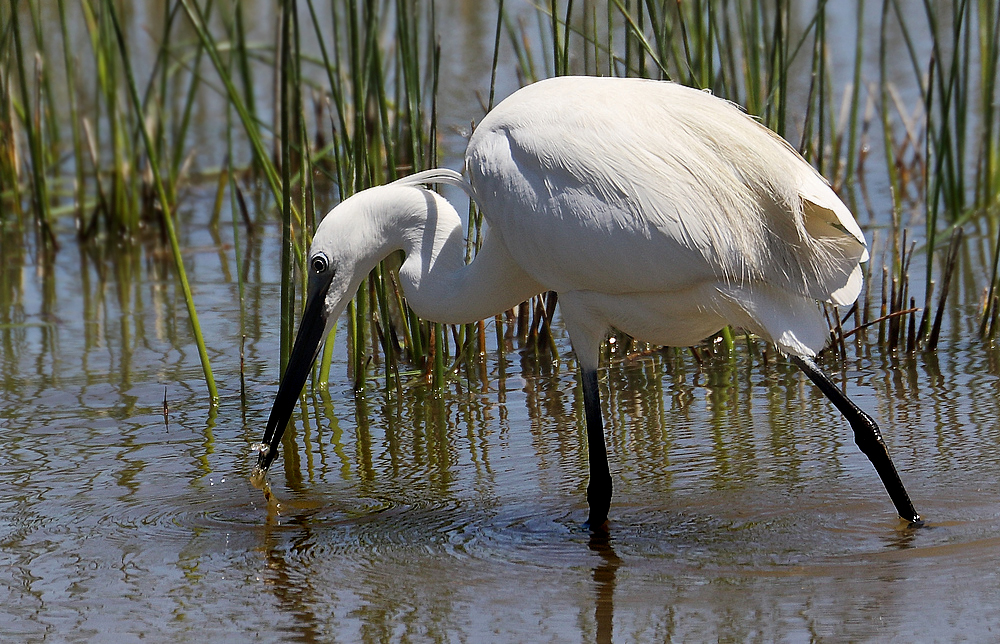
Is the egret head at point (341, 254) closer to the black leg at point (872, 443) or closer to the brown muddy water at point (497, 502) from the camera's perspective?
the brown muddy water at point (497, 502)

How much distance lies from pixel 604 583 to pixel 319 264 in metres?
1.61

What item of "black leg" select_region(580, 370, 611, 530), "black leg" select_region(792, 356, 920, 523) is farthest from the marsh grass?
"black leg" select_region(792, 356, 920, 523)

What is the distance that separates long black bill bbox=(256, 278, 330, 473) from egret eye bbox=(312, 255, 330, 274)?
0.21 ft

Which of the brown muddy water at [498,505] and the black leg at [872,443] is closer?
the brown muddy water at [498,505]

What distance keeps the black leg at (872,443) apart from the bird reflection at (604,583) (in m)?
0.85

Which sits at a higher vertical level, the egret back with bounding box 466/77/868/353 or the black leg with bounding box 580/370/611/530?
the egret back with bounding box 466/77/868/353

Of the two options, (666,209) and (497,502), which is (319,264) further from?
(666,209)

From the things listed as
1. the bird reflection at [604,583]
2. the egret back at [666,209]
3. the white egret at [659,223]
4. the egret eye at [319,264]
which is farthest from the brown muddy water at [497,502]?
the egret eye at [319,264]

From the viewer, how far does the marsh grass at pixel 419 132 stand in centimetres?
589

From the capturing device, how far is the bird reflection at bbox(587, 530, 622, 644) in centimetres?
370

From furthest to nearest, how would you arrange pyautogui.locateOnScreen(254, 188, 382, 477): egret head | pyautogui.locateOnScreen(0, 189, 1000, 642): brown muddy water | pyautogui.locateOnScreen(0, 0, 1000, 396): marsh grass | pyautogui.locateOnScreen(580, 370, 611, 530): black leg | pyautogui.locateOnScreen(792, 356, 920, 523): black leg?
pyautogui.locateOnScreen(0, 0, 1000, 396): marsh grass
pyautogui.locateOnScreen(254, 188, 382, 477): egret head
pyautogui.locateOnScreen(580, 370, 611, 530): black leg
pyautogui.locateOnScreen(792, 356, 920, 523): black leg
pyautogui.locateOnScreen(0, 189, 1000, 642): brown muddy water

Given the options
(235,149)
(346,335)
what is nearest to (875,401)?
(346,335)

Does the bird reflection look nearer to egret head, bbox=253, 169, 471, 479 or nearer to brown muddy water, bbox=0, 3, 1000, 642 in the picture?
brown muddy water, bbox=0, 3, 1000, 642

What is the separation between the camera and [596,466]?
15.4ft
